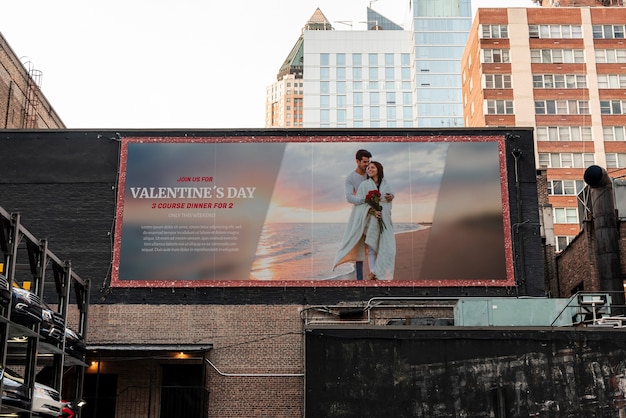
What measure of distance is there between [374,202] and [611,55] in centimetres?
5219

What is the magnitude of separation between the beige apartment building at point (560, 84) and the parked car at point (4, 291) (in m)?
60.9

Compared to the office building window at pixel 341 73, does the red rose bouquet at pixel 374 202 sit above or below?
below

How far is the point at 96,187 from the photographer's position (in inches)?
1326

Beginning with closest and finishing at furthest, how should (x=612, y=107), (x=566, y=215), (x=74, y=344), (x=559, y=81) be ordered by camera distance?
(x=74, y=344), (x=566, y=215), (x=612, y=107), (x=559, y=81)

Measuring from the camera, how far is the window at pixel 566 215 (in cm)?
7400

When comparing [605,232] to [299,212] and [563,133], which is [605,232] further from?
[563,133]

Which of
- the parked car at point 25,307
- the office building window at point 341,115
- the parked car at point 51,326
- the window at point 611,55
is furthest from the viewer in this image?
the office building window at point 341,115

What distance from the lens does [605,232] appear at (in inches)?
1259

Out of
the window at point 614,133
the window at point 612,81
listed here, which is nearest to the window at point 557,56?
the window at point 612,81

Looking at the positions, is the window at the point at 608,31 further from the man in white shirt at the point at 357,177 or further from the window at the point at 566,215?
the man in white shirt at the point at 357,177

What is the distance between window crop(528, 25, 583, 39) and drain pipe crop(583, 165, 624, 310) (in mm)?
47665

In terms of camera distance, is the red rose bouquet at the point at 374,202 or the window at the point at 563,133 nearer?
the red rose bouquet at the point at 374,202

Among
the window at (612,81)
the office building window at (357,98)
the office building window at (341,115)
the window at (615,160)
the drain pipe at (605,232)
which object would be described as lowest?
the drain pipe at (605,232)

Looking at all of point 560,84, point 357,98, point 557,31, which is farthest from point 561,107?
point 357,98
